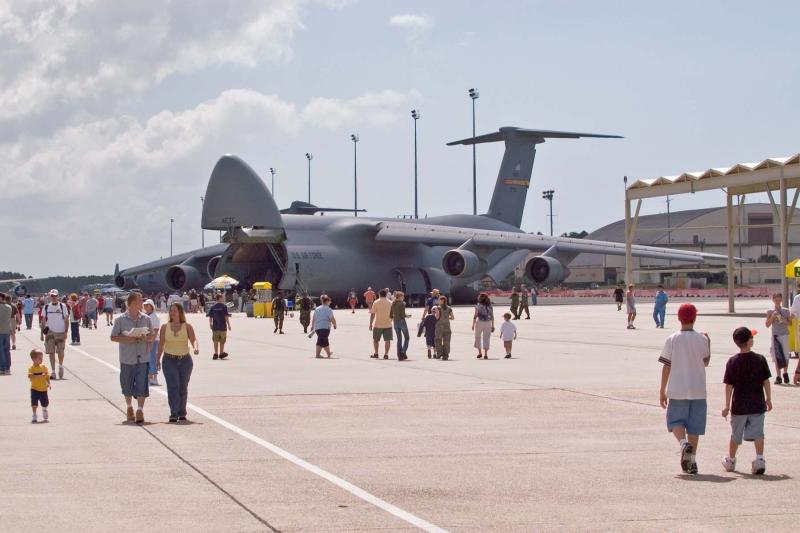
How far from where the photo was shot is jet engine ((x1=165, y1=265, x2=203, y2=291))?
6259cm

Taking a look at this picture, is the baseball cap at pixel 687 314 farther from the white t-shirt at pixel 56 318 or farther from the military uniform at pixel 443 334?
the military uniform at pixel 443 334

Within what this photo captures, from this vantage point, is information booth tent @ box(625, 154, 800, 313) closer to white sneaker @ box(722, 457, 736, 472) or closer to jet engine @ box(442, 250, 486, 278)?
jet engine @ box(442, 250, 486, 278)

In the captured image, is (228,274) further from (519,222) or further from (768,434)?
(768,434)

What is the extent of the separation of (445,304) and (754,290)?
61677mm

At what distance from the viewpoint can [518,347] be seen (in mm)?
26750

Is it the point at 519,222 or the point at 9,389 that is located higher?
the point at 519,222

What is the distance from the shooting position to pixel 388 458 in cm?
1044

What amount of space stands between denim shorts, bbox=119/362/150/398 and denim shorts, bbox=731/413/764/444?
261 inches

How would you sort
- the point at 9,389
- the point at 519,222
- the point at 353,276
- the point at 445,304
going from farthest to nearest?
1. the point at 519,222
2. the point at 353,276
3. the point at 445,304
4. the point at 9,389

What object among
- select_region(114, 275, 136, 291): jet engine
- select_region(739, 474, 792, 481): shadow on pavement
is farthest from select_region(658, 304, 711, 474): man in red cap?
select_region(114, 275, 136, 291): jet engine

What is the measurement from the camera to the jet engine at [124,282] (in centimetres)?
6738

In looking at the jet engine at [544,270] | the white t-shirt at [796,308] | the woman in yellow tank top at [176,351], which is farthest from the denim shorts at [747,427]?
the jet engine at [544,270]

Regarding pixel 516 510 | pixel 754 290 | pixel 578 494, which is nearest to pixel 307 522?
pixel 516 510

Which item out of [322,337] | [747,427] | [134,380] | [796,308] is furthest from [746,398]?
[322,337]
